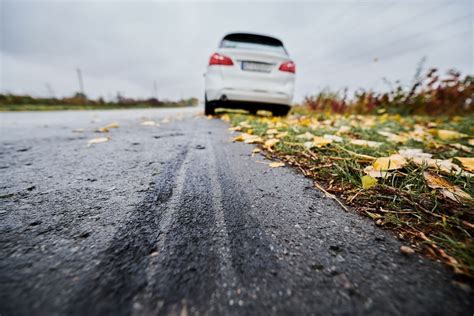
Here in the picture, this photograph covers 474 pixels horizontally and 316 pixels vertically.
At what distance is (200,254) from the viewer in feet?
2.00

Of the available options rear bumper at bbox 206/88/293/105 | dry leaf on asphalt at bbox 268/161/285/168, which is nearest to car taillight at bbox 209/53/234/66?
rear bumper at bbox 206/88/293/105

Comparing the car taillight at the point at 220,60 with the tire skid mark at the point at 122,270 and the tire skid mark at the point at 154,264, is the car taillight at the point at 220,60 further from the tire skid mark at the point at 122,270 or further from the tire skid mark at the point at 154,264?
the tire skid mark at the point at 122,270

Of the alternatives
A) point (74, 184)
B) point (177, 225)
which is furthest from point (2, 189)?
point (177, 225)

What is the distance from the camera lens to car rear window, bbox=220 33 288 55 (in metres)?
3.96

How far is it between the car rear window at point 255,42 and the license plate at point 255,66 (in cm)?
55

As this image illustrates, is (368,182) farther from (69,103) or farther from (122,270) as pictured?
(69,103)

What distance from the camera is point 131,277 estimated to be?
1.74ft

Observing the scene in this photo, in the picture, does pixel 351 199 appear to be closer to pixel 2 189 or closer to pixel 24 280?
pixel 24 280

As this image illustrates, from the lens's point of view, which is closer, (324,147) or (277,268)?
(277,268)

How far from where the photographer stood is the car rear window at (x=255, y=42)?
3.96 metres

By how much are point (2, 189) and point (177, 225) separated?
3.23 ft

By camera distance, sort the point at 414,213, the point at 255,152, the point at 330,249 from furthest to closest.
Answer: the point at 255,152
the point at 414,213
the point at 330,249

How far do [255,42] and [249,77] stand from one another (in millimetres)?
1065

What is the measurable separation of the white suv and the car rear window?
0.17 meters
